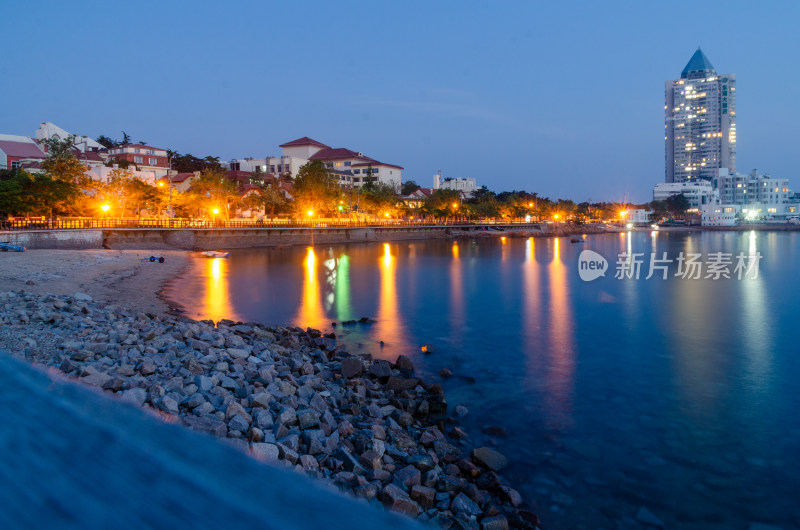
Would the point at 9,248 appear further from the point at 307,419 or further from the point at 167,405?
the point at 307,419

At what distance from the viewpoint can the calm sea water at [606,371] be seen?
8164 millimetres

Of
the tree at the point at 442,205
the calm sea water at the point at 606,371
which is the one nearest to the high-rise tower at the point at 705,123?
the tree at the point at 442,205

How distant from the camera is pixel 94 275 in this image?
92.5ft

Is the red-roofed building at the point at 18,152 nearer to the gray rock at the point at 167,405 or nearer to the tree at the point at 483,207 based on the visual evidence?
the gray rock at the point at 167,405

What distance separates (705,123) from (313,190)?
17162 centimetres

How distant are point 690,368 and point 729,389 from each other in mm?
1897

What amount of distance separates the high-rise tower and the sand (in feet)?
641

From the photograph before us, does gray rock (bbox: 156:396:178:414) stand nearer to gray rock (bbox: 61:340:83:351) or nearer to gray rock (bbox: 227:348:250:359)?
Answer: gray rock (bbox: 61:340:83:351)

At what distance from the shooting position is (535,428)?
1029 cm

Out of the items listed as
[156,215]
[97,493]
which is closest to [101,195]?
[156,215]

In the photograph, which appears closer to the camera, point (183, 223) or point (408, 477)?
point (408, 477)

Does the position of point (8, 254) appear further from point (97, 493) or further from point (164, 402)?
point (97, 493)

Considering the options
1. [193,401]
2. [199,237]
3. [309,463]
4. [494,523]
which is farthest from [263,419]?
[199,237]

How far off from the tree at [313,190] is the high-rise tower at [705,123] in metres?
157
